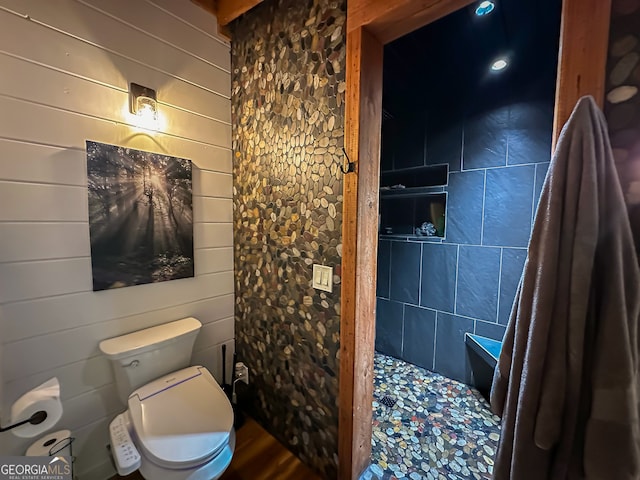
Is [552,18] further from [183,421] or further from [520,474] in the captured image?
[183,421]

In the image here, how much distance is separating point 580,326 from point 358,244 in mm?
752

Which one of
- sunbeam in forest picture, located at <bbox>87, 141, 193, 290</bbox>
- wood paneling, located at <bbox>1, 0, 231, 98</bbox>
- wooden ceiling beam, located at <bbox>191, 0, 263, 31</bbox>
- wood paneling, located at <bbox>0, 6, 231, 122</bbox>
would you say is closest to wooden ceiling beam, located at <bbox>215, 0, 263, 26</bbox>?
wooden ceiling beam, located at <bbox>191, 0, 263, 31</bbox>

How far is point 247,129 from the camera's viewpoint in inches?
68.2

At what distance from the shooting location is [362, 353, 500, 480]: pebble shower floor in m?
1.53

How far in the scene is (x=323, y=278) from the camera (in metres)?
1.36

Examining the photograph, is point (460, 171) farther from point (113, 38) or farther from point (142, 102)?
point (113, 38)

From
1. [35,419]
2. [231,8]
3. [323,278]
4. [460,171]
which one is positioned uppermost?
[231,8]

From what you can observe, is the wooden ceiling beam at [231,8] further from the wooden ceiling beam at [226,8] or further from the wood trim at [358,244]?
the wood trim at [358,244]

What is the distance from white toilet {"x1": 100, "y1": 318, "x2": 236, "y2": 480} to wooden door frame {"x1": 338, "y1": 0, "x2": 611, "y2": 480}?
1.96 feet

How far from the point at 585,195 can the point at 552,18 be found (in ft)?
5.40

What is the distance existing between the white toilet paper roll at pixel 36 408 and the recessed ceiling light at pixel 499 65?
3.12 metres

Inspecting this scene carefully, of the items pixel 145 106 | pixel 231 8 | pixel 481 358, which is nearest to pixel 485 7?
pixel 231 8

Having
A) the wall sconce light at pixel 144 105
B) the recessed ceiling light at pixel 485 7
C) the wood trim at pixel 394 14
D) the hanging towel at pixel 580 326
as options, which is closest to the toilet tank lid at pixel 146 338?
the wall sconce light at pixel 144 105

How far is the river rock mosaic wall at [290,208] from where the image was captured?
4.31ft
